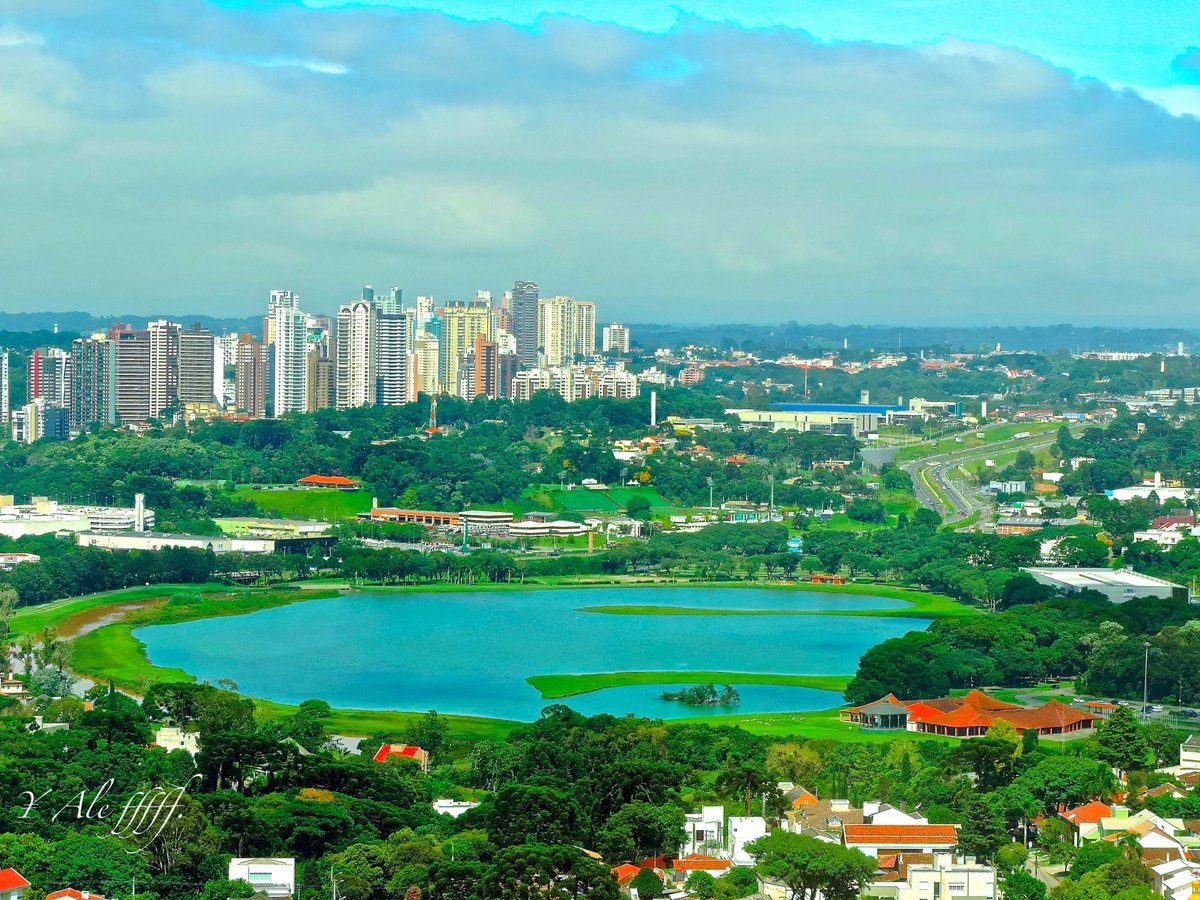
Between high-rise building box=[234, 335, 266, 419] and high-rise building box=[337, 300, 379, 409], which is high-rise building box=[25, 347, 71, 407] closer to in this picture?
high-rise building box=[234, 335, 266, 419]

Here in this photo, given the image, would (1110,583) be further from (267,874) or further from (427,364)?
(427,364)

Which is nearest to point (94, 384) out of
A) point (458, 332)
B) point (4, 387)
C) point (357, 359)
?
point (4, 387)

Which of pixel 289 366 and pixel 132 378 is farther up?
pixel 289 366

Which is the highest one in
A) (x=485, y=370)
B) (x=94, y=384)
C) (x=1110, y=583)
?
(x=485, y=370)

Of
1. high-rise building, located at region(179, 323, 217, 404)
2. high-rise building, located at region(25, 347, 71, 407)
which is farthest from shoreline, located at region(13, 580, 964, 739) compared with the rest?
high-rise building, located at region(179, 323, 217, 404)

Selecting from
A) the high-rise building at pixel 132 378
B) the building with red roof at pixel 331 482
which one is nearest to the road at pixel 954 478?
the building with red roof at pixel 331 482

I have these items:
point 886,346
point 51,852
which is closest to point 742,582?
point 51,852

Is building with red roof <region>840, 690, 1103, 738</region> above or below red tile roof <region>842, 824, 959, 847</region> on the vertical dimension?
below

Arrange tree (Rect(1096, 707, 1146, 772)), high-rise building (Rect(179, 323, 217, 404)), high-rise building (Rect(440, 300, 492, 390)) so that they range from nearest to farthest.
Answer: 1. tree (Rect(1096, 707, 1146, 772))
2. high-rise building (Rect(179, 323, 217, 404))
3. high-rise building (Rect(440, 300, 492, 390))
